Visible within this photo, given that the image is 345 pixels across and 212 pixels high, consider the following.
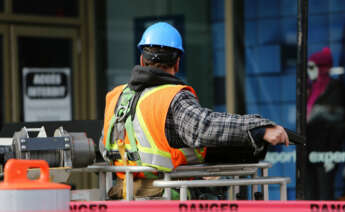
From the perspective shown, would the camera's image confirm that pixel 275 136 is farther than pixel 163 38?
No

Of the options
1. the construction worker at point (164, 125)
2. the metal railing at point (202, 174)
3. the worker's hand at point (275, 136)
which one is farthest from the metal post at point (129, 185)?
the worker's hand at point (275, 136)

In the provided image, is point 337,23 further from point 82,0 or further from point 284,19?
point 82,0

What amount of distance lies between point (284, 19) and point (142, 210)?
541 cm

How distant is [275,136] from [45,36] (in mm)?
5797

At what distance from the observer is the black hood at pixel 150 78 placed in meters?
4.04

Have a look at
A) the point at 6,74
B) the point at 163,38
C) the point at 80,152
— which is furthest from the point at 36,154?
the point at 6,74

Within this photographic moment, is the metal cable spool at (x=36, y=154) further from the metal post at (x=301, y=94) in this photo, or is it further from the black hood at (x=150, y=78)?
the metal post at (x=301, y=94)

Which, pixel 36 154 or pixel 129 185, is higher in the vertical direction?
pixel 36 154

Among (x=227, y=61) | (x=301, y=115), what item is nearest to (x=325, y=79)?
(x=227, y=61)

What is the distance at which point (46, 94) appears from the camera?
29.5ft

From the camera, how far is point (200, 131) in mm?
3717

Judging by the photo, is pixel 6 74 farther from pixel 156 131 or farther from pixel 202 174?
pixel 202 174

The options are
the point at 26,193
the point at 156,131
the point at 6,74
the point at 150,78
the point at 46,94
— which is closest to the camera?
the point at 26,193

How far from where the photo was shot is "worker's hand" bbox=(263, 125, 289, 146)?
354 cm
